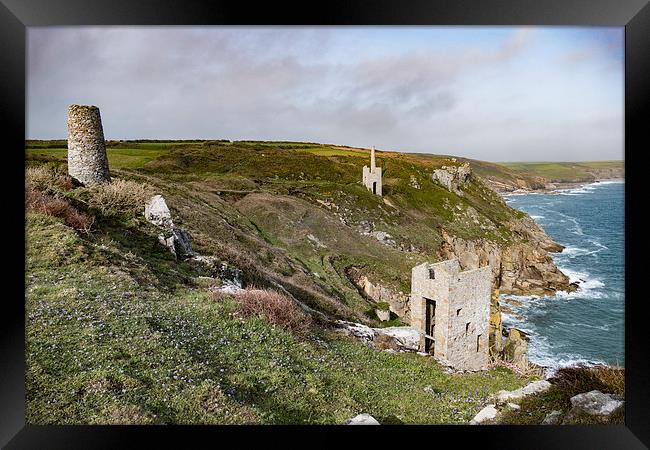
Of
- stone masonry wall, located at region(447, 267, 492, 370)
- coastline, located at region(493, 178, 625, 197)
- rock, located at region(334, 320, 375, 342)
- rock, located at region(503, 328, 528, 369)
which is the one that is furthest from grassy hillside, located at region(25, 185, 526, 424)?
coastline, located at region(493, 178, 625, 197)

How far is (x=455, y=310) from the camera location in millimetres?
8367

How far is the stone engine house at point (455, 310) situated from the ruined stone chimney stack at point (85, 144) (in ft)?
24.6

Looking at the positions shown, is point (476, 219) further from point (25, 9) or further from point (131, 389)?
point (25, 9)

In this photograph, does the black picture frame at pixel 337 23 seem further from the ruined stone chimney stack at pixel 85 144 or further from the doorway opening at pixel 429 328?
the doorway opening at pixel 429 328

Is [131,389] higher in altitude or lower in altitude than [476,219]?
lower

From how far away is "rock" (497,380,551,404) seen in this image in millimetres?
6372

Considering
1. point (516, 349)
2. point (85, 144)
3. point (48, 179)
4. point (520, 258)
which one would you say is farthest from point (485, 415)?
point (85, 144)

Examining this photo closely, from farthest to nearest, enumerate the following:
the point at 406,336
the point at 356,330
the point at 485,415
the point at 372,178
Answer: the point at 372,178 < the point at 406,336 < the point at 356,330 < the point at 485,415

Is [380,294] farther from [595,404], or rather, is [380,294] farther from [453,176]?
[595,404]

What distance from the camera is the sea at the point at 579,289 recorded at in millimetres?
8961

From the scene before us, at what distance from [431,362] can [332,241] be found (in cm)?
694

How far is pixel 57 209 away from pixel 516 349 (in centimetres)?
1080
